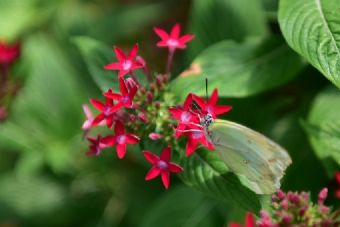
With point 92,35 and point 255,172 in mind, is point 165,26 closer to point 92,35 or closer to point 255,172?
point 92,35

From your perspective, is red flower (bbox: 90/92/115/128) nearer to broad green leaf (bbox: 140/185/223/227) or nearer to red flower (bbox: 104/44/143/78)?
red flower (bbox: 104/44/143/78)

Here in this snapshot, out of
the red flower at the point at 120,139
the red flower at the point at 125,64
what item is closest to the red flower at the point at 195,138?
the red flower at the point at 120,139

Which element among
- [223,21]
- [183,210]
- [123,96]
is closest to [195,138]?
[123,96]

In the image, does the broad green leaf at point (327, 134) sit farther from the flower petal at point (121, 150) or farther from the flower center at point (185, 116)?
the flower petal at point (121, 150)

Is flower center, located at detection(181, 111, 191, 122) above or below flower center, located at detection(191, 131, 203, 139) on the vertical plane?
above

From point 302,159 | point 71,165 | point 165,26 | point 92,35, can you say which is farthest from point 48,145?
point 302,159

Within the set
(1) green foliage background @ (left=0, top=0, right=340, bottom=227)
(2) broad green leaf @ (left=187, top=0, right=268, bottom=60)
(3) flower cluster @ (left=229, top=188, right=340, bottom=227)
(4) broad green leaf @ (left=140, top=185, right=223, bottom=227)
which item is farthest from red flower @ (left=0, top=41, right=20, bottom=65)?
(3) flower cluster @ (left=229, top=188, right=340, bottom=227)
